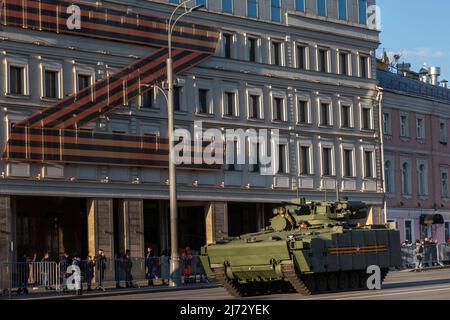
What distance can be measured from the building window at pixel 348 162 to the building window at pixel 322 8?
7.73m

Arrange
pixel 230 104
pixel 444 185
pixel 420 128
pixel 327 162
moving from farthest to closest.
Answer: pixel 444 185 → pixel 420 128 → pixel 327 162 → pixel 230 104

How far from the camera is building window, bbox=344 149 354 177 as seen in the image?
61.7 metres

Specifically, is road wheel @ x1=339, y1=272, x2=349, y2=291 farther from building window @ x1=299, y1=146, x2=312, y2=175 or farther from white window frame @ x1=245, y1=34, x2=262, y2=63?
building window @ x1=299, y1=146, x2=312, y2=175

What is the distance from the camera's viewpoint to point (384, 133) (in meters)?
65.0

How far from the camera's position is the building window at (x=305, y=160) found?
58.8m

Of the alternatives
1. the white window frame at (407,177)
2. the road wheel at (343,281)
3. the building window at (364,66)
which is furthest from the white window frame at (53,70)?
the white window frame at (407,177)

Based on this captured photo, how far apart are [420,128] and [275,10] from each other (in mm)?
15926

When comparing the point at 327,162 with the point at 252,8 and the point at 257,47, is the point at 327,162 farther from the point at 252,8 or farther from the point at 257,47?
the point at 252,8

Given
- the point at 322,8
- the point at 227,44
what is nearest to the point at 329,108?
the point at 322,8

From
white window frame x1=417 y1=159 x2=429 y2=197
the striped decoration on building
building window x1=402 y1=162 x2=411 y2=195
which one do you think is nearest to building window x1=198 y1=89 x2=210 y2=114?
the striped decoration on building

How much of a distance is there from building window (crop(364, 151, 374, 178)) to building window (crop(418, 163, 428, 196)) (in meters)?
6.23

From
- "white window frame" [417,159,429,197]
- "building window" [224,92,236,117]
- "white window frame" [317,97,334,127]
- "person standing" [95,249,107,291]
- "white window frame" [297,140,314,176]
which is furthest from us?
"white window frame" [417,159,429,197]

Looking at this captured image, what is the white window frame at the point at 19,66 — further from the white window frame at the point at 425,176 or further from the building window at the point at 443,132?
the building window at the point at 443,132

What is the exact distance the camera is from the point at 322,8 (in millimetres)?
60969
